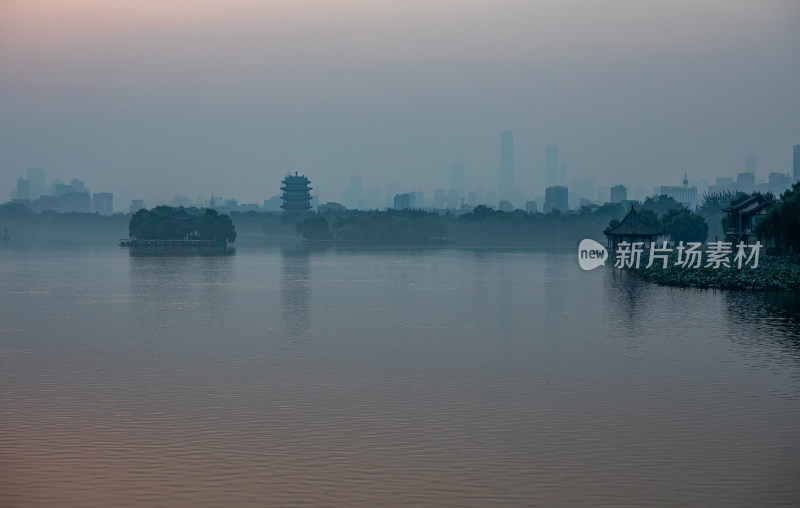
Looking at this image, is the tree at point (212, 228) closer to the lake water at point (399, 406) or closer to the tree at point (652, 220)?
the tree at point (652, 220)

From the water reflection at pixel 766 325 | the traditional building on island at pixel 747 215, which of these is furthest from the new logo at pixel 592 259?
the water reflection at pixel 766 325

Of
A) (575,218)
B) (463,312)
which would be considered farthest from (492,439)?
(575,218)

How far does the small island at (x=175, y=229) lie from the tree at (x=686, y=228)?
61.8 metres

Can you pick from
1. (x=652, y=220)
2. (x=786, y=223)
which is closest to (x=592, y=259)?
(x=652, y=220)

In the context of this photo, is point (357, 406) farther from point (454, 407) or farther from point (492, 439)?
point (492, 439)

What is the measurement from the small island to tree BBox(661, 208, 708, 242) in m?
61.8

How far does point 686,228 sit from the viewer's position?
101m

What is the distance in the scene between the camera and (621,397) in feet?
61.8

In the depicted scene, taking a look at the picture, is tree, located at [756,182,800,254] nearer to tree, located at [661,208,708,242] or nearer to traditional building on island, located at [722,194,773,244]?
traditional building on island, located at [722,194,773,244]

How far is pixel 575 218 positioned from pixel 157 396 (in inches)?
6334

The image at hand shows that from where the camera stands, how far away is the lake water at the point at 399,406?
1259 centimetres

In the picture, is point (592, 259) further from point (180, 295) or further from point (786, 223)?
point (180, 295)

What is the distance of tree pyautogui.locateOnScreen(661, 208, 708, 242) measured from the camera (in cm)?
10144

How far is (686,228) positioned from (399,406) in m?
89.3
